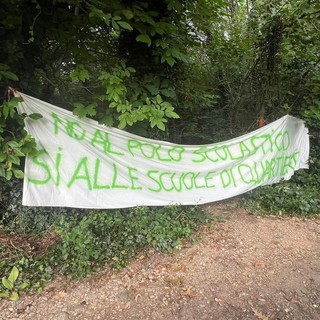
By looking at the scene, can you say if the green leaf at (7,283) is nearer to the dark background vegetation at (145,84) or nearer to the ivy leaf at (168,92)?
the dark background vegetation at (145,84)

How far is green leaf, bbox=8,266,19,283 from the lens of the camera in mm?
2660

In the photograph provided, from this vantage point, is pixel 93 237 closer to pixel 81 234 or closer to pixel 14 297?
pixel 81 234

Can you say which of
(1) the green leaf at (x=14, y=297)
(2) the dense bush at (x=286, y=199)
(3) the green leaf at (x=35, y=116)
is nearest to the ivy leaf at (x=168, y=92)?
(3) the green leaf at (x=35, y=116)

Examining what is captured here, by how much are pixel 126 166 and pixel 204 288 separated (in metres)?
1.56

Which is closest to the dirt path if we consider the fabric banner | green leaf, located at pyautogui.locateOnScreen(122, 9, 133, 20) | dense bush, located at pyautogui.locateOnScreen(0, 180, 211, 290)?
dense bush, located at pyautogui.locateOnScreen(0, 180, 211, 290)

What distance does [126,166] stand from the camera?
11.2ft

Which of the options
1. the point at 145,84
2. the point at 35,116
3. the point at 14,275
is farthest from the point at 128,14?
the point at 14,275

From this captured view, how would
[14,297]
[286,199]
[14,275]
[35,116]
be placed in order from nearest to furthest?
[14,297] → [14,275] → [35,116] → [286,199]

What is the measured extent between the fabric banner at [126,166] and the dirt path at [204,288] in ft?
2.45

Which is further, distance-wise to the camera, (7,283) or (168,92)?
(168,92)

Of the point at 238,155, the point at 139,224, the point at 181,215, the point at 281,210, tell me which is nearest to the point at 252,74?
the point at 238,155

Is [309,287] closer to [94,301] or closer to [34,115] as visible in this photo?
[94,301]

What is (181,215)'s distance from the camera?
12.5 ft

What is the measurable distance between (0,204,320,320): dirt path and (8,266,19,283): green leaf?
198 millimetres
